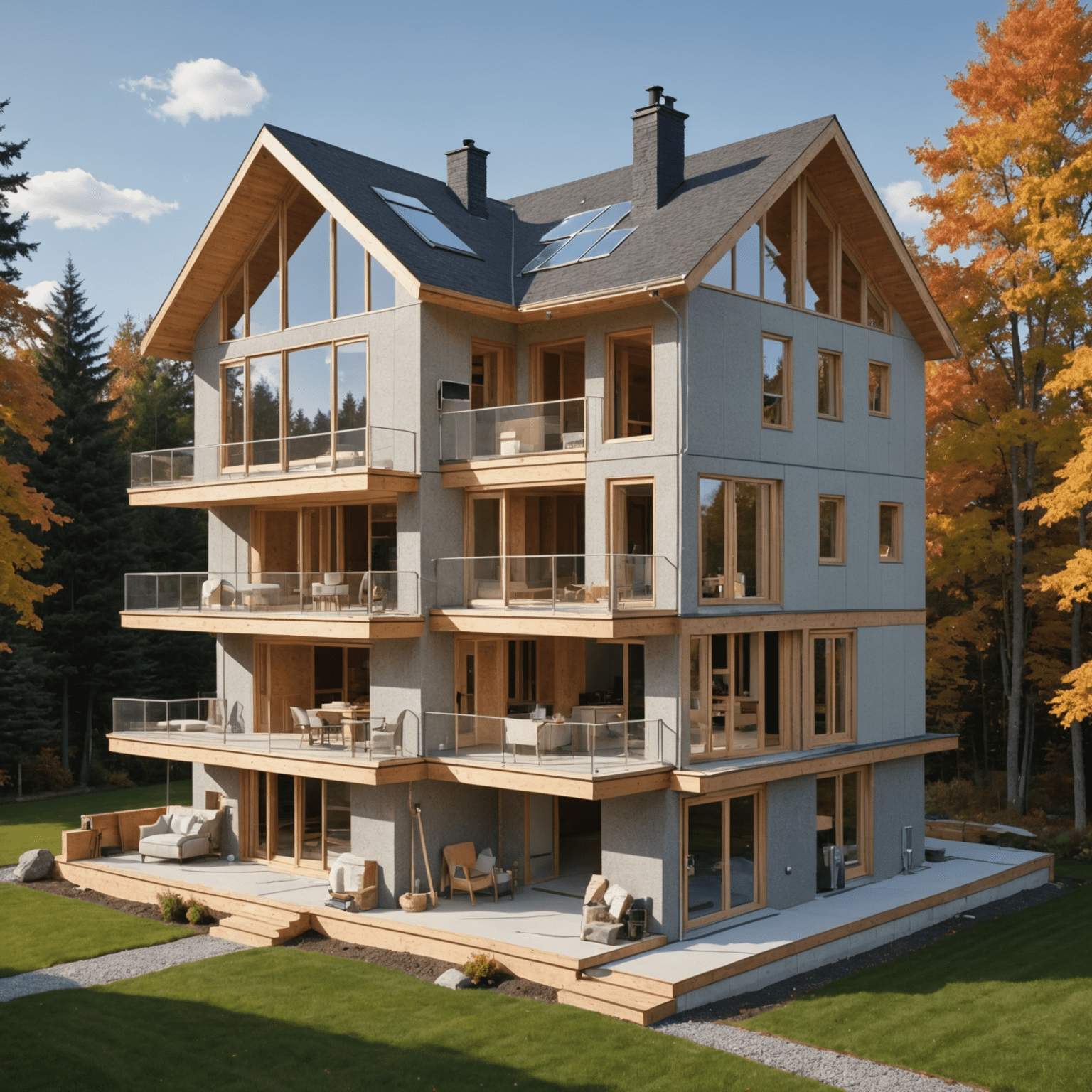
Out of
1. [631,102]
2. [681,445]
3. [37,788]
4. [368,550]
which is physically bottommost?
[37,788]

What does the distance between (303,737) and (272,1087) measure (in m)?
9.09

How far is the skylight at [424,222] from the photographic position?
2114cm

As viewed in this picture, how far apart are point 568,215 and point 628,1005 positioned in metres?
15.5

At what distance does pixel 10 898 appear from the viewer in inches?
797

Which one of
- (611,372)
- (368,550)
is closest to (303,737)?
(368,550)

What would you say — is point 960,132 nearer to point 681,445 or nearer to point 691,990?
point 681,445

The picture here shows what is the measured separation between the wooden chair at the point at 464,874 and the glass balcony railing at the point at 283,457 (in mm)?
6516

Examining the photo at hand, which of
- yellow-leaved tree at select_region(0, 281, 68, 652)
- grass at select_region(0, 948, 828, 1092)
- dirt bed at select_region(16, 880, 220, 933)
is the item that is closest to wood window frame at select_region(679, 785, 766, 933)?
grass at select_region(0, 948, 828, 1092)

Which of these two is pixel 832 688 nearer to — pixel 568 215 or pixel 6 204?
pixel 568 215

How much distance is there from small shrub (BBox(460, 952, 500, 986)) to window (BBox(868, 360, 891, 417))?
41.8 feet

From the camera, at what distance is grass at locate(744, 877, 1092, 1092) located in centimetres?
1325

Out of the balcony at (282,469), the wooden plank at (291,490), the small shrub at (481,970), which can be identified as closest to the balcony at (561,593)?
the wooden plank at (291,490)

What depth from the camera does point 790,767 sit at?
18.9 m

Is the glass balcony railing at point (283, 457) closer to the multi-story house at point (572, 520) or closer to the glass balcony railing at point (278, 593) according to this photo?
the multi-story house at point (572, 520)
